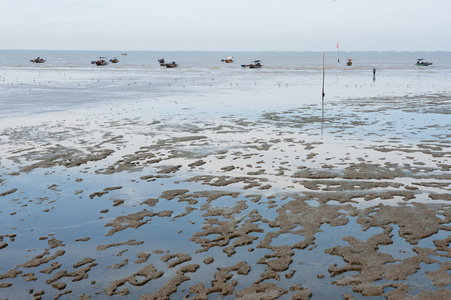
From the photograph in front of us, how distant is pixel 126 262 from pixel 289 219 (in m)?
5.38

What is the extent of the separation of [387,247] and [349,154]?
33.1 ft

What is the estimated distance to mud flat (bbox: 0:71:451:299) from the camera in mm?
9695

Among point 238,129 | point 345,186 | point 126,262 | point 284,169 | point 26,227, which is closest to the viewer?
point 126,262

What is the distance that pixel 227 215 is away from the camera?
1362 cm

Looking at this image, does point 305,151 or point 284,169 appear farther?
point 305,151

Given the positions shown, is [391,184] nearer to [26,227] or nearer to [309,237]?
[309,237]

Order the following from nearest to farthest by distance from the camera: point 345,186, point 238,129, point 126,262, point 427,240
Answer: point 126,262, point 427,240, point 345,186, point 238,129

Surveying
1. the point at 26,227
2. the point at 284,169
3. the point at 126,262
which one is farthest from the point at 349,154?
the point at 26,227

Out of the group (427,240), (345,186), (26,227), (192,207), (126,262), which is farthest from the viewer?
(345,186)

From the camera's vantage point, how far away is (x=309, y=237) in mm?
11914

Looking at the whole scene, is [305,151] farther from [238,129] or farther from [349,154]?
[238,129]

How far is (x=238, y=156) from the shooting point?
68.6ft

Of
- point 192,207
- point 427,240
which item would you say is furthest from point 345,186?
point 192,207

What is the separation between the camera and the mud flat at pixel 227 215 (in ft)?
31.8
